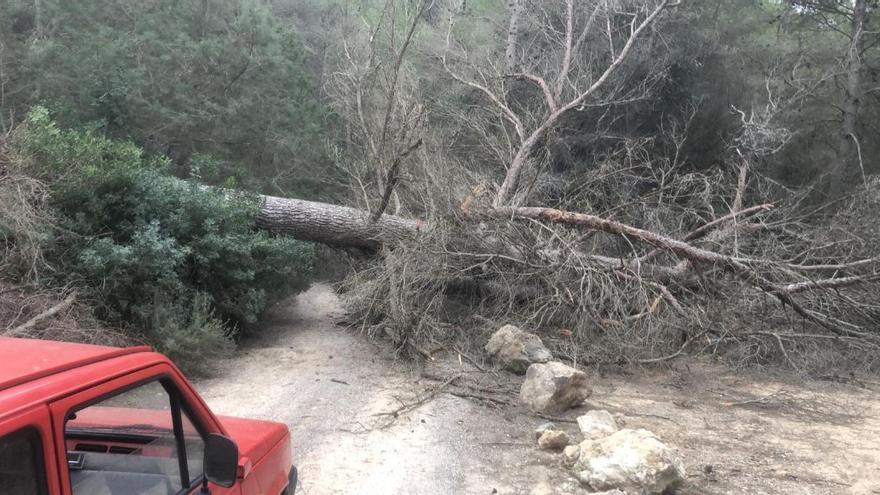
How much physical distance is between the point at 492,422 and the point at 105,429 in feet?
14.6

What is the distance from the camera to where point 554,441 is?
5199 millimetres

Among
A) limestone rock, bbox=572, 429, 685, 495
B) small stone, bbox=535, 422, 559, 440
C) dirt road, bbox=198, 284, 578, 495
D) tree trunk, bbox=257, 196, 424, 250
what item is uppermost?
tree trunk, bbox=257, 196, 424, 250

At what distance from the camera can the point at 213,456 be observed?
73.9 inches

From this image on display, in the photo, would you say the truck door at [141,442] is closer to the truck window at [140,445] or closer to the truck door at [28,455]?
the truck window at [140,445]

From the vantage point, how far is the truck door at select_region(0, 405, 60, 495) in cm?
125

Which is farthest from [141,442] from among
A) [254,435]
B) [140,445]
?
[254,435]

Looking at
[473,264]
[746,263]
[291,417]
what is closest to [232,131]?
[473,264]

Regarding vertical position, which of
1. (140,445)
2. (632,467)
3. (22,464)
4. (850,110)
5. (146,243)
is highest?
(850,110)

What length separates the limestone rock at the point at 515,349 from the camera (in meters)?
7.48

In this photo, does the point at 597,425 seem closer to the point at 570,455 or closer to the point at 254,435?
the point at 570,455

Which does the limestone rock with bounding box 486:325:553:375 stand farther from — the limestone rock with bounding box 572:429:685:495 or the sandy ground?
the limestone rock with bounding box 572:429:685:495

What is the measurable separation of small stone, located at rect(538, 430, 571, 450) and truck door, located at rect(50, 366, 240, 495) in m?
3.65

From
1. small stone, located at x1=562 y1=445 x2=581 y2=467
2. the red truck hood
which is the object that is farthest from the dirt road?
the red truck hood

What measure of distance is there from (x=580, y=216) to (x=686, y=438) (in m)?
3.85
